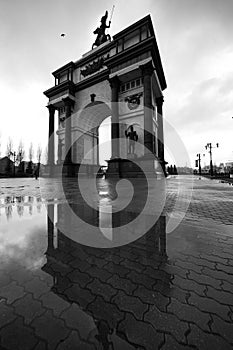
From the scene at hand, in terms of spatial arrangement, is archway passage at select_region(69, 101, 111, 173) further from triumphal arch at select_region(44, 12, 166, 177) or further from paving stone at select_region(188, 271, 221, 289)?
paving stone at select_region(188, 271, 221, 289)

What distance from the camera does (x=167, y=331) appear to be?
1.13 metres

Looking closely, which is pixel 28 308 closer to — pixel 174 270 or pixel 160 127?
pixel 174 270

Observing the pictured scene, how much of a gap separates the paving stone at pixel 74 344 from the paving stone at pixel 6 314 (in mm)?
464

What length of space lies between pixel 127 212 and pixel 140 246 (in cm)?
191

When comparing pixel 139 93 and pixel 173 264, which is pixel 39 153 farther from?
pixel 173 264

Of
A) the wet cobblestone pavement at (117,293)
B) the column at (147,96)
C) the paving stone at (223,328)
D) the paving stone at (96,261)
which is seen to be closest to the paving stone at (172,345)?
the wet cobblestone pavement at (117,293)

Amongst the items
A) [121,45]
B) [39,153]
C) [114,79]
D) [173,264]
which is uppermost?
[121,45]

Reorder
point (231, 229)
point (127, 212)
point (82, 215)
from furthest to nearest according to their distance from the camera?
point (127, 212) < point (82, 215) < point (231, 229)

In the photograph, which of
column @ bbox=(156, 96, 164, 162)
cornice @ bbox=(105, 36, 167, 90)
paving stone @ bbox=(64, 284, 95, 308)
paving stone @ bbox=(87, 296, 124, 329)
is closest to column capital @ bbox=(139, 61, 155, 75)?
cornice @ bbox=(105, 36, 167, 90)

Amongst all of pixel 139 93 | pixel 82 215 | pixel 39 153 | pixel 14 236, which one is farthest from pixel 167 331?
pixel 39 153

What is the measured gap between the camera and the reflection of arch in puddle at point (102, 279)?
114cm

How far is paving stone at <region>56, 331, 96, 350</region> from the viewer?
1013mm

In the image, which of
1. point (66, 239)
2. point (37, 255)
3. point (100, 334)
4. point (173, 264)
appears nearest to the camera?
point (100, 334)

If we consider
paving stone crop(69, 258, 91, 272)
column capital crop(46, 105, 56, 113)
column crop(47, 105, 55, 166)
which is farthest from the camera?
column capital crop(46, 105, 56, 113)
